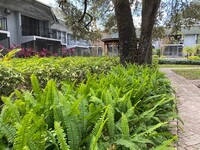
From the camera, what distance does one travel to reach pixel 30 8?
24266 millimetres

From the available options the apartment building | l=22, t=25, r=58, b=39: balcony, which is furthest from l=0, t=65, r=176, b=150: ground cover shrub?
l=22, t=25, r=58, b=39: balcony

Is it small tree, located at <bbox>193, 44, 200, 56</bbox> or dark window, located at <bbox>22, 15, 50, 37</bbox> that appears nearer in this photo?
dark window, located at <bbox>22, 15, 50, 37</bbox>

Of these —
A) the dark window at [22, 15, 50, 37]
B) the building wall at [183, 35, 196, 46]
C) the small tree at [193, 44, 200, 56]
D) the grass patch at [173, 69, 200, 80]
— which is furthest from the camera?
the building wall at [183, 35, 196, 46]

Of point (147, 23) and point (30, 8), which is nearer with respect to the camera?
point (147, 23)

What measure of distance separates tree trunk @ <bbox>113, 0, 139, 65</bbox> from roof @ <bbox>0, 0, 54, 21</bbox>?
14188mm

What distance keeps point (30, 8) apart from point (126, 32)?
18285 mm

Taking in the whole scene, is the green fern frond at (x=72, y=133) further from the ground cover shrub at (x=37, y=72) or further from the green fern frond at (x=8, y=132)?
the ground cover shrub at (x=37, y=72)

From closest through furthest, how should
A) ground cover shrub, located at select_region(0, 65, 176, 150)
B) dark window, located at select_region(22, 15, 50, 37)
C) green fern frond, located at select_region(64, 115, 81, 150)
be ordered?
ground cover shrub, located at select_region(0, 65, 176, 150)
green fern frond, located at select_region(64, 115, 81, 150)
dark window, located at select_region(22, 15, 50, 37)

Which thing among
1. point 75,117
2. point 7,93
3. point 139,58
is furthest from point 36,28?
point 75,117

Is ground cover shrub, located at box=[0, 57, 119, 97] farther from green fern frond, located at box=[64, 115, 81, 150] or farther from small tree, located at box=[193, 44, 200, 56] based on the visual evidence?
small tree, located at box=[193, 44, 200, 56]

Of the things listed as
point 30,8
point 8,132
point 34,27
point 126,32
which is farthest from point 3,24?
point 8,132

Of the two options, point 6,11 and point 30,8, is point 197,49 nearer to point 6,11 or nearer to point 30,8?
point 30,8

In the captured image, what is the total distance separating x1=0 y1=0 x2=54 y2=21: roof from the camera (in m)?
20.8

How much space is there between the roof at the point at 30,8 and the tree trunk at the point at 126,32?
559 inches
